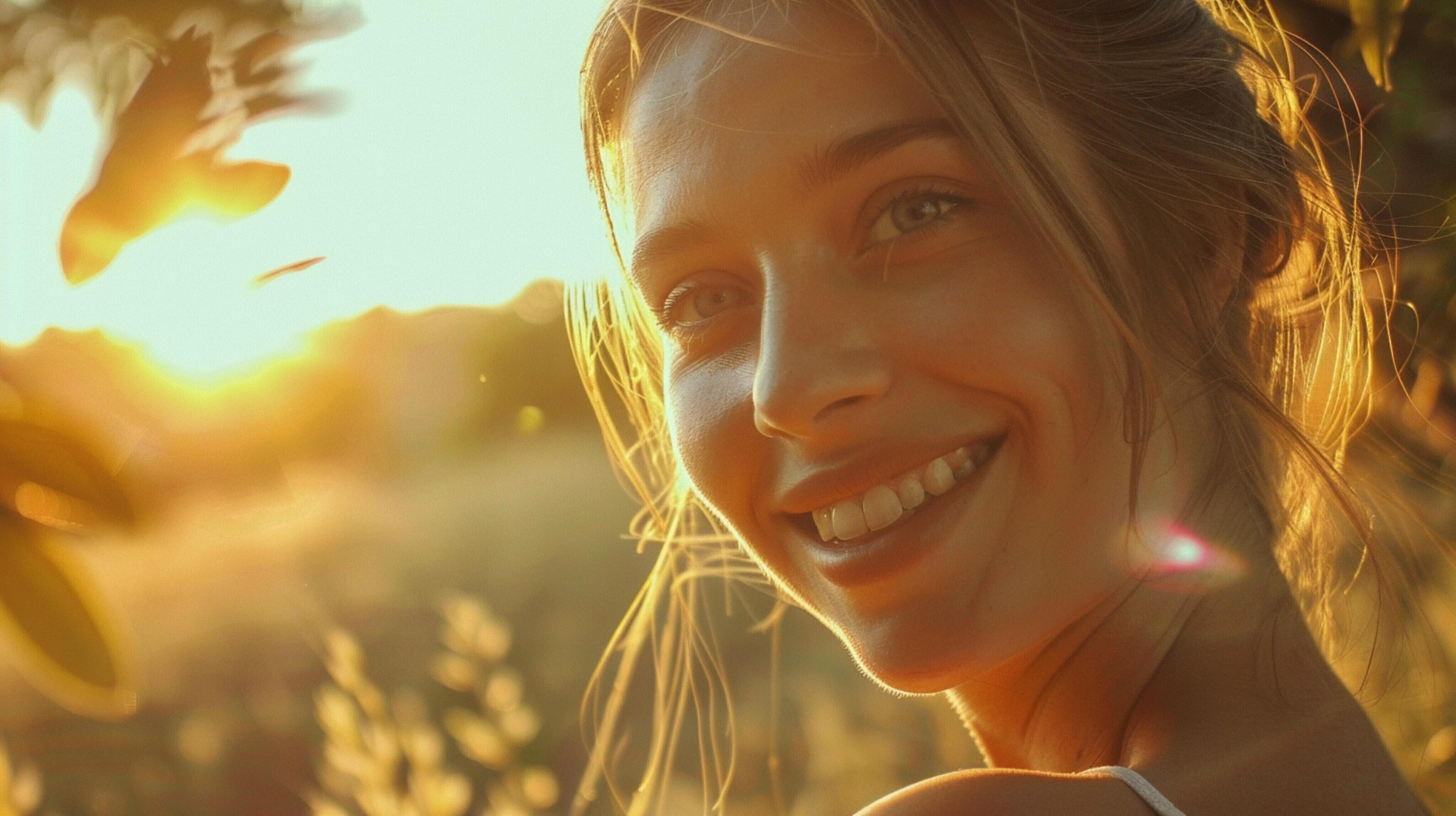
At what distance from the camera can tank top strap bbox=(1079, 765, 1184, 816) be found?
3.61ft

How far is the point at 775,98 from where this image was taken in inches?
52.6

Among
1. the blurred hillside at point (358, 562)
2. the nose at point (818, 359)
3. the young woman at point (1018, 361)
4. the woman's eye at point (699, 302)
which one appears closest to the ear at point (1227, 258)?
the young woman at point (1018, 361)

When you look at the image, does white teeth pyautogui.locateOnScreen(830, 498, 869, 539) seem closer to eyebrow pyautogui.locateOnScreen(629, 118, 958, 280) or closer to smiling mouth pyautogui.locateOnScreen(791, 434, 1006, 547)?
smiling mouth pyautogui.locateOnScreen(791, 434, 1006, 547)

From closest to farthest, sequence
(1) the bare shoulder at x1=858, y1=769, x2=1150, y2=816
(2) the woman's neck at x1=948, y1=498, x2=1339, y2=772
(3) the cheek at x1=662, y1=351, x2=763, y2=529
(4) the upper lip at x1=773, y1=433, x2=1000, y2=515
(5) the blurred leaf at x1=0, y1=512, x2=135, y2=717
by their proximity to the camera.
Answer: (5) the blurred leaf at x1=0, y1=512, x2=135, y2=717 < (1) the bare shoulder at x1=858, y1=769, x2=1150, y2=816 < (2) the woman's neck at x1=948, y1=498, x2=1339, y2=772 < (4) the upper lip at x1=773, y1=433, x2=1000, y2=515 < (3) the cheek at x1=662, y1=351, x2=763, y2=529

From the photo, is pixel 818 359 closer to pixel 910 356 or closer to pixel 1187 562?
pixel 910 356

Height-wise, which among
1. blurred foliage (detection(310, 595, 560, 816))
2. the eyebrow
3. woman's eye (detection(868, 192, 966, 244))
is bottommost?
blurred foliage (detection(310, 595, 560, 816))

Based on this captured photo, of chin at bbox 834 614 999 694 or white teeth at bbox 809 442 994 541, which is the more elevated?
white teeth at bbox 809 442 994 541

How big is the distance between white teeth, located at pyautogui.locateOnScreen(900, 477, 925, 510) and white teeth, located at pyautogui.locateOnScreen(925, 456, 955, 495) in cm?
1

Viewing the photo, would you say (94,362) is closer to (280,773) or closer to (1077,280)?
(1077,280)

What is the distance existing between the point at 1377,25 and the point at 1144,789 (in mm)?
962

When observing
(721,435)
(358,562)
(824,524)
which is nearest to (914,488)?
(824,524)

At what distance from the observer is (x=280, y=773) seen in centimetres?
290

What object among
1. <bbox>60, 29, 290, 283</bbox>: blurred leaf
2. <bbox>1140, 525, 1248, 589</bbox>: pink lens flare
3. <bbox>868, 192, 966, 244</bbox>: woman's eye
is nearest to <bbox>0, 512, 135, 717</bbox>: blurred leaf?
<bbox>60, 29, 290, 283</bbox>: blurred leaf

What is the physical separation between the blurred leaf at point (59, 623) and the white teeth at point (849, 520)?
3.39 ft
